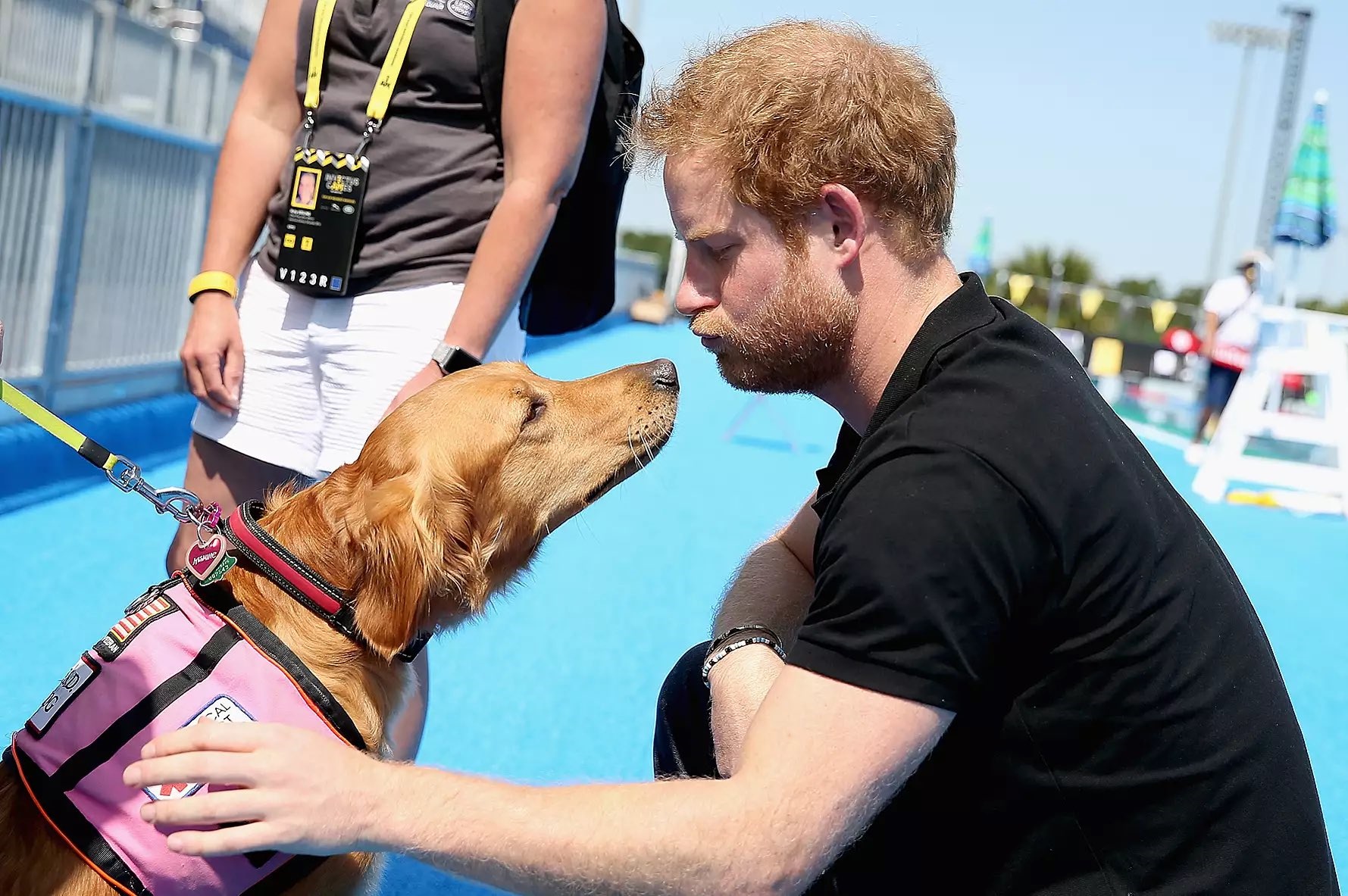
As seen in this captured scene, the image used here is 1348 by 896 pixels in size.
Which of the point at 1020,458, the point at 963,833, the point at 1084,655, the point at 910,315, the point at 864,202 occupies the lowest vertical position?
the point at 963,833

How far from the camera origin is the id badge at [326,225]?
2732 millimetres

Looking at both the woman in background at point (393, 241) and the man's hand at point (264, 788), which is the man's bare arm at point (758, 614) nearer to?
the man's hand at point (264, 788)

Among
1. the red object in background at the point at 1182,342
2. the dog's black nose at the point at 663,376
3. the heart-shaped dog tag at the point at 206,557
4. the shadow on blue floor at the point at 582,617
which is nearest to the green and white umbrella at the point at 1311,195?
the shadow on blue floor at the point at 582,617

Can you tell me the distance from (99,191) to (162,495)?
20.2 feet

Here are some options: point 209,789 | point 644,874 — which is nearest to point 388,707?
point 209,789

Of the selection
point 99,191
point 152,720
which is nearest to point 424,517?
point 152,720

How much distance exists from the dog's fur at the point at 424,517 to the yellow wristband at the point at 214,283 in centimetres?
58

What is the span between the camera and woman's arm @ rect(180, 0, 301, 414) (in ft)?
9.23

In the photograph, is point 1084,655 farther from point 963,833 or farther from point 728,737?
point 728,737

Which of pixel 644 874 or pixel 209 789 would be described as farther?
pixel 209 789

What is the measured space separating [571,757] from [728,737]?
223cm

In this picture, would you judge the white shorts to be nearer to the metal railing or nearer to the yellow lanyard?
the yellow lanyard

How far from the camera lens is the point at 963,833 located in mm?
1728

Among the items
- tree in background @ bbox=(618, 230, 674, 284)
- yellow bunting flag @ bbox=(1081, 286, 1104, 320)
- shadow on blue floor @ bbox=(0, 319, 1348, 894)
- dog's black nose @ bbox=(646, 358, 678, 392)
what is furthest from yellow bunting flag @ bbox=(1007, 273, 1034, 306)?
dog's black nose @ bbox=(646, 358, 678, 392)
